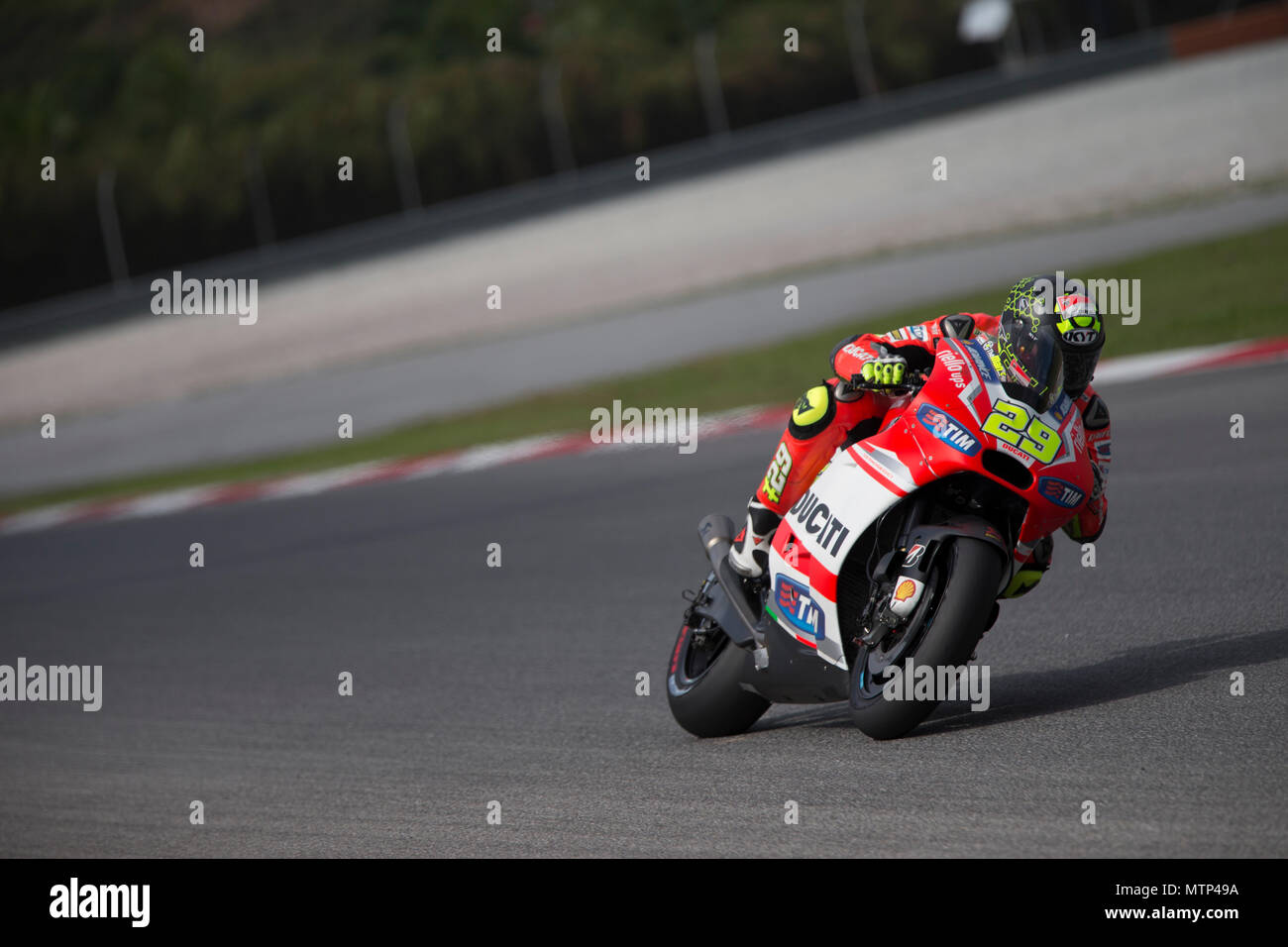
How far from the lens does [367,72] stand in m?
50.9

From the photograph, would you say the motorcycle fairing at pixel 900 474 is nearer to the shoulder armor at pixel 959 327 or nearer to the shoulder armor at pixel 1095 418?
the shoulder armor at pixel 959 327

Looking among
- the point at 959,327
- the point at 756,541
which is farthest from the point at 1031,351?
the point at 756,541

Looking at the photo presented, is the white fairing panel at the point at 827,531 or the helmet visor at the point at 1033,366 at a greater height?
the helmet visor at the point at 1033,366

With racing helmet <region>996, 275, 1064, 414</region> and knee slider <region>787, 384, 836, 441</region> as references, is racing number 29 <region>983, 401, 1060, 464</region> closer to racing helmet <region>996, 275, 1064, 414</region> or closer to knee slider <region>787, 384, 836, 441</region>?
racing helmet <region>996, 275, 1064, 414</region>

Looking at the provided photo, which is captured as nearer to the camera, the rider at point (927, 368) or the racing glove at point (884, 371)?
the rider at point (927, 368)

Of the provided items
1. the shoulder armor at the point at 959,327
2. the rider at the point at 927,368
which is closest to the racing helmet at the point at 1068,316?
the rider at the point at 927,368

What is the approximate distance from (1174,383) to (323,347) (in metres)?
12.4

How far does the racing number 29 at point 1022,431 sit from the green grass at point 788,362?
751 centimetres

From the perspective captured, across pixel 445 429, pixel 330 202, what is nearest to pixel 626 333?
pixel 445 429

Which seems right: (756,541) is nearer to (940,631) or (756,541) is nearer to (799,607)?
(799,607)

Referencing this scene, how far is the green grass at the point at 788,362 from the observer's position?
1248cm
